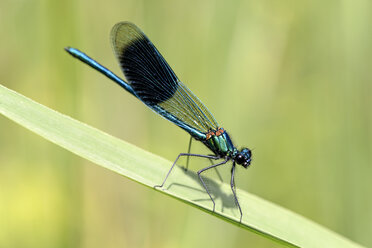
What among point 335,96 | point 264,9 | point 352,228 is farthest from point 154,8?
point 352,228

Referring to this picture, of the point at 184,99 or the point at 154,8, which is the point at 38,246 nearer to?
the point at 184,99

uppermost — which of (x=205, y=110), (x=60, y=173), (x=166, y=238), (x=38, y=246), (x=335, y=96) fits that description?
(x=335, y=96)

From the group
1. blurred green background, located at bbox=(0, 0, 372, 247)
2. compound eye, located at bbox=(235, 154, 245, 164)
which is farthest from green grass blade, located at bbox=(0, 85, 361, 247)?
blurred green background, located at bbox=(0, 0, 372, 247)

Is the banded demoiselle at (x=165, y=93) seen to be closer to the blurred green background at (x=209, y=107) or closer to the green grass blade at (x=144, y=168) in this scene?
the blurred green background at (x=209, y=107)

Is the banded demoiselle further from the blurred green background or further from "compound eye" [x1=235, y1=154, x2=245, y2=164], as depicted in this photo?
the blurred green background

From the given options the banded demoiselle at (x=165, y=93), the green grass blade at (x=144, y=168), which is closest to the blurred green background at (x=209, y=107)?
the banded demoiselle at (x=165, y=93)
